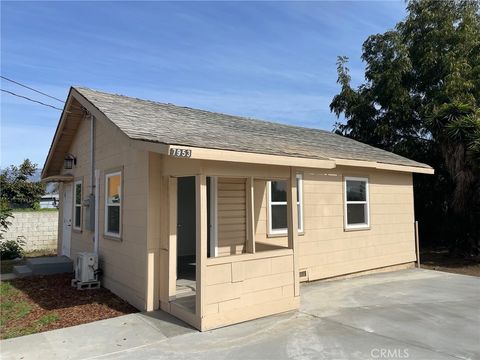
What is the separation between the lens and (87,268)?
26.4 ft

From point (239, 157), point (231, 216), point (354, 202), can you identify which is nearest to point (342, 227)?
point (354, 202)

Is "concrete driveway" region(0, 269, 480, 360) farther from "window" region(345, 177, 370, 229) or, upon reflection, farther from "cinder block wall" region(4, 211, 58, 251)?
"cinder block wall" region(4, 211, 58, 251)

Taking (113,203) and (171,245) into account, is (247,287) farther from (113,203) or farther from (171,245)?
(113,203)

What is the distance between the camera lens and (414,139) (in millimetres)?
16938

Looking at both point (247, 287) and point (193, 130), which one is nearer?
point (247, 287)

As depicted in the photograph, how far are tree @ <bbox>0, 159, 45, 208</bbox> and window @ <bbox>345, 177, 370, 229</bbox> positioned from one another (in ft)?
56.8

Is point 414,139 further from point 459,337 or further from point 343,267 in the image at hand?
point 459,337

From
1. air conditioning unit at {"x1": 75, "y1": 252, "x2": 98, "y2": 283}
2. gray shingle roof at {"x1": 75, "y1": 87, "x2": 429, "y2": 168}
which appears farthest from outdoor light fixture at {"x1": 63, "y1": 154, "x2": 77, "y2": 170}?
air conditioning unit at {"x1": 75, "y1": 252, "x2": 98, "y2": 283}

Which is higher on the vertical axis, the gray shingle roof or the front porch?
the gray shingle roof

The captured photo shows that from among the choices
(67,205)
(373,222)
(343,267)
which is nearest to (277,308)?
(343,267)

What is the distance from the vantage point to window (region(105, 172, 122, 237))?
25.5 ft

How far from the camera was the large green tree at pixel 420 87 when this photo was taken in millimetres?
16000

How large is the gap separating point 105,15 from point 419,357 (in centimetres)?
964

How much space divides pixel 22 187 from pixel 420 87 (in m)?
20.3
